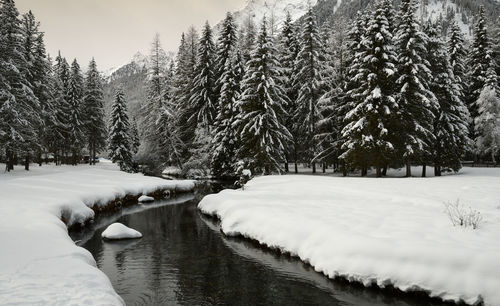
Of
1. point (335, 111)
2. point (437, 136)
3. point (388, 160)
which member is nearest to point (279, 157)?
point (335, 111)

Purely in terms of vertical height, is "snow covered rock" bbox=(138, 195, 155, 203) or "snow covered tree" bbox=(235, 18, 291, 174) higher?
"snow covered tree" bbox=(235, 18, 291, 174)

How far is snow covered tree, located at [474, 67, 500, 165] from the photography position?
1559 inches

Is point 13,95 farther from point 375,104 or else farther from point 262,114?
point 375,104

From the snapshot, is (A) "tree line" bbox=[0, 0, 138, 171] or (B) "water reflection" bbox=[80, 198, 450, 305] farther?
(A) "tree line" bbox=[0, 0, 138, 171]

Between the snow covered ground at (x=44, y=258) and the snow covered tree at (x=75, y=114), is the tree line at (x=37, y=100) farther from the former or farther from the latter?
the snow covered ground at (x=44, y=258)

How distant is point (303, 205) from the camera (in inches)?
706

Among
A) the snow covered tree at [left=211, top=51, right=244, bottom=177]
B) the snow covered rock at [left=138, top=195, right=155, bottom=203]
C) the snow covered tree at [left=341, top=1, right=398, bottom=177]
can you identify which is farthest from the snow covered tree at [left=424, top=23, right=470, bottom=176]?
the snow covered rock at [left=138, top=195, right=155, bottom=203]

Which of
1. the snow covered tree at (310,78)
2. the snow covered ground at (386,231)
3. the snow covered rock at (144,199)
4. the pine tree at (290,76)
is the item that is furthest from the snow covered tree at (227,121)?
the snow covered ground at (386,231)

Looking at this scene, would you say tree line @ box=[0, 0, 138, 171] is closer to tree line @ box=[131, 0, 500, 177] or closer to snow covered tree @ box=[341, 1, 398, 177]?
tree line @ box=[131, 0, 500, 177]

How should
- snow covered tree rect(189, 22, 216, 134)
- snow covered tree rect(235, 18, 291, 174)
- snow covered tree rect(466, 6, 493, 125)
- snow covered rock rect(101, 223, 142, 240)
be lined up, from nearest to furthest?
snow covered rock rect(101, 223, 142, 240) → snow covered tree rect(235, 18, 291, 174) → snow covered tree rect(466, 6, 493, 125) → snow covered tree rect(189, 22, 216, 134)

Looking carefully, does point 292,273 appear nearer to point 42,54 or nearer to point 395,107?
point 395,107

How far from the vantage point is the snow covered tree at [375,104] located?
2822 cm

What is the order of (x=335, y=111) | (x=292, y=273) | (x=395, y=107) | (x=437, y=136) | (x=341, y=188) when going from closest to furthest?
(x=292, y=273), (x=341, y=188), (x=395, y=107), (x=437, y=136), (x=335, y=111)

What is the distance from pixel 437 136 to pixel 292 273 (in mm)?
27118
